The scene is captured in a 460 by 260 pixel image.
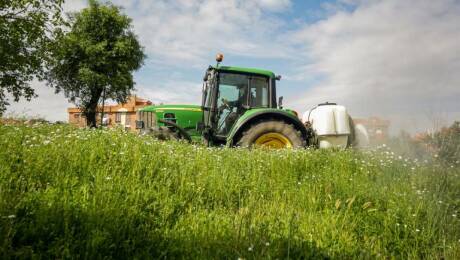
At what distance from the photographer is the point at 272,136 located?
8055 millimetres

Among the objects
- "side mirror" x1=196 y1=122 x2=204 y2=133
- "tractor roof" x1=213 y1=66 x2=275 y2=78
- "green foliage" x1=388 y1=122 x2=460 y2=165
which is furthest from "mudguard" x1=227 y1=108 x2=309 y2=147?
"green foliage" x1=388 y1=122 x2=460 y2=165

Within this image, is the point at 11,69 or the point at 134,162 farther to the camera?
the point at 11,69

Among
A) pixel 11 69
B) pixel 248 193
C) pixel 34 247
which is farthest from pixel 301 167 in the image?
pixel 11 69

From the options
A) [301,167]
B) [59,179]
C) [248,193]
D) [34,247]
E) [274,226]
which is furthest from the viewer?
[301,167]

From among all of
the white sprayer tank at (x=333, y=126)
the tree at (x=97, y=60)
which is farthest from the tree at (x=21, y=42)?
the white sprayer tank at (x=333, y=126)

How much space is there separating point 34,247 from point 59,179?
117 centimetres

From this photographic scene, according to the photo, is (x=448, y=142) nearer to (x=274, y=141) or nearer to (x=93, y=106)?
(x=274, y=141)

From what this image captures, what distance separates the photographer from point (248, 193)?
14.4 ft

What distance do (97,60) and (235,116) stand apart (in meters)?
23.0

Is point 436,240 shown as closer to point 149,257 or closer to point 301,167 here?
point 301,167

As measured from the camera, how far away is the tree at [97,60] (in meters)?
27.8

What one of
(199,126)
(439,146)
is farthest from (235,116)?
(439,146)

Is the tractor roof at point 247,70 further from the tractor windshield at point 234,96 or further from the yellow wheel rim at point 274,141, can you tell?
the yellow wheel rim at point 274,141

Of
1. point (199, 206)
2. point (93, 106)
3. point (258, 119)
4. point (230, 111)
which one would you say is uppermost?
point (93, 106)
